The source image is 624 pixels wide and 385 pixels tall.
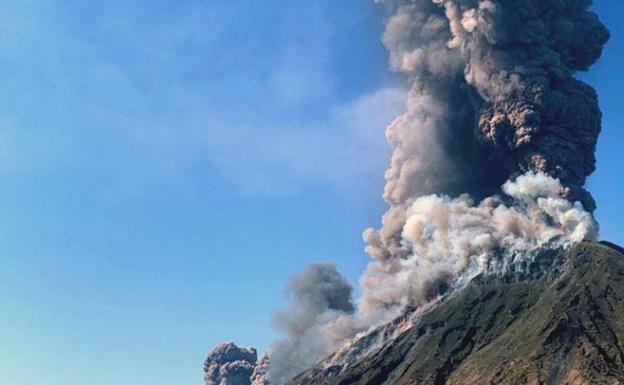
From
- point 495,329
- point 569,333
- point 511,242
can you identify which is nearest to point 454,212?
point 511,242

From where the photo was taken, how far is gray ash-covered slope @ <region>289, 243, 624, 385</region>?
129 meters

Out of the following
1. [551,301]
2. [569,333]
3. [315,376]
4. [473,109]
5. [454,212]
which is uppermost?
[473,109]

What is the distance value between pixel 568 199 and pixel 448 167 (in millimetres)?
29750

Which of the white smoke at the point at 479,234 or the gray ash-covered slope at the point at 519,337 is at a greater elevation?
the white smoke at the point at 479,234

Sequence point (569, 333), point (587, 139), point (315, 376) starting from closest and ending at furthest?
point (569, 333), point (587, 139), point (315, 376)

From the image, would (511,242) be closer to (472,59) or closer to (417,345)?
(417,345)

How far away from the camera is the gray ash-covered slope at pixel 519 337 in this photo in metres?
129

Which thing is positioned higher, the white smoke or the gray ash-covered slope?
the white smoke

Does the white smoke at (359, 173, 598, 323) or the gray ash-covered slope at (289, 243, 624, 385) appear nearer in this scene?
the gray ash-covered slope at (289, 243, 624, 385)

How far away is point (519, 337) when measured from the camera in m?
143

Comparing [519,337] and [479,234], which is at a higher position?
[479,234]

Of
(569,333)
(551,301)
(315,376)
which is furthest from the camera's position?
(315,376)

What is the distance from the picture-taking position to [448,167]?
178875 mm

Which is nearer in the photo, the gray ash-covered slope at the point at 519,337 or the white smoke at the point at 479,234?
the gray ash-covered slope at the point at 519,337
